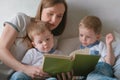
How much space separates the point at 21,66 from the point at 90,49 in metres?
0.43

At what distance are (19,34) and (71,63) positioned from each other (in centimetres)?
42

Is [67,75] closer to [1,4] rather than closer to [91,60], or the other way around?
[91,60]

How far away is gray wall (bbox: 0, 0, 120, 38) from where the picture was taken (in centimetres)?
188

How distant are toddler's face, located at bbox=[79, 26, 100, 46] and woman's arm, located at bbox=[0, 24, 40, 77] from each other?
1.24 ft

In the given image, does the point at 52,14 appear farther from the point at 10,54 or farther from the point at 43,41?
the point at 10,54

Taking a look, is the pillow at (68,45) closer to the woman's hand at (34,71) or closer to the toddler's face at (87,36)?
the toddler's face at (87,36)

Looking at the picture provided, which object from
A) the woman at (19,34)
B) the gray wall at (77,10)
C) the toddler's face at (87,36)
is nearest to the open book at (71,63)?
the woman at (19,34)

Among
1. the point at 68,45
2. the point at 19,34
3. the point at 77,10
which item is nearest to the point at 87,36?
the point at 68,45

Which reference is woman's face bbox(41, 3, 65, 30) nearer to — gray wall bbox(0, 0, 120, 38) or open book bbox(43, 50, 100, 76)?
gray wall bbox(0, 0, 120, 38)

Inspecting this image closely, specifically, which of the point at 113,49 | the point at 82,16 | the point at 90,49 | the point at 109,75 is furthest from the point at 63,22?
the point at 109,75

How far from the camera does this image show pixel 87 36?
5.61ft

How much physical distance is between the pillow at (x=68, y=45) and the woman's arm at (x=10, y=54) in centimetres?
33

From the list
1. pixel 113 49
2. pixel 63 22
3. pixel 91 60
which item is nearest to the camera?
pixel 91 60

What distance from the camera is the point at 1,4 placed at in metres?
1.87
